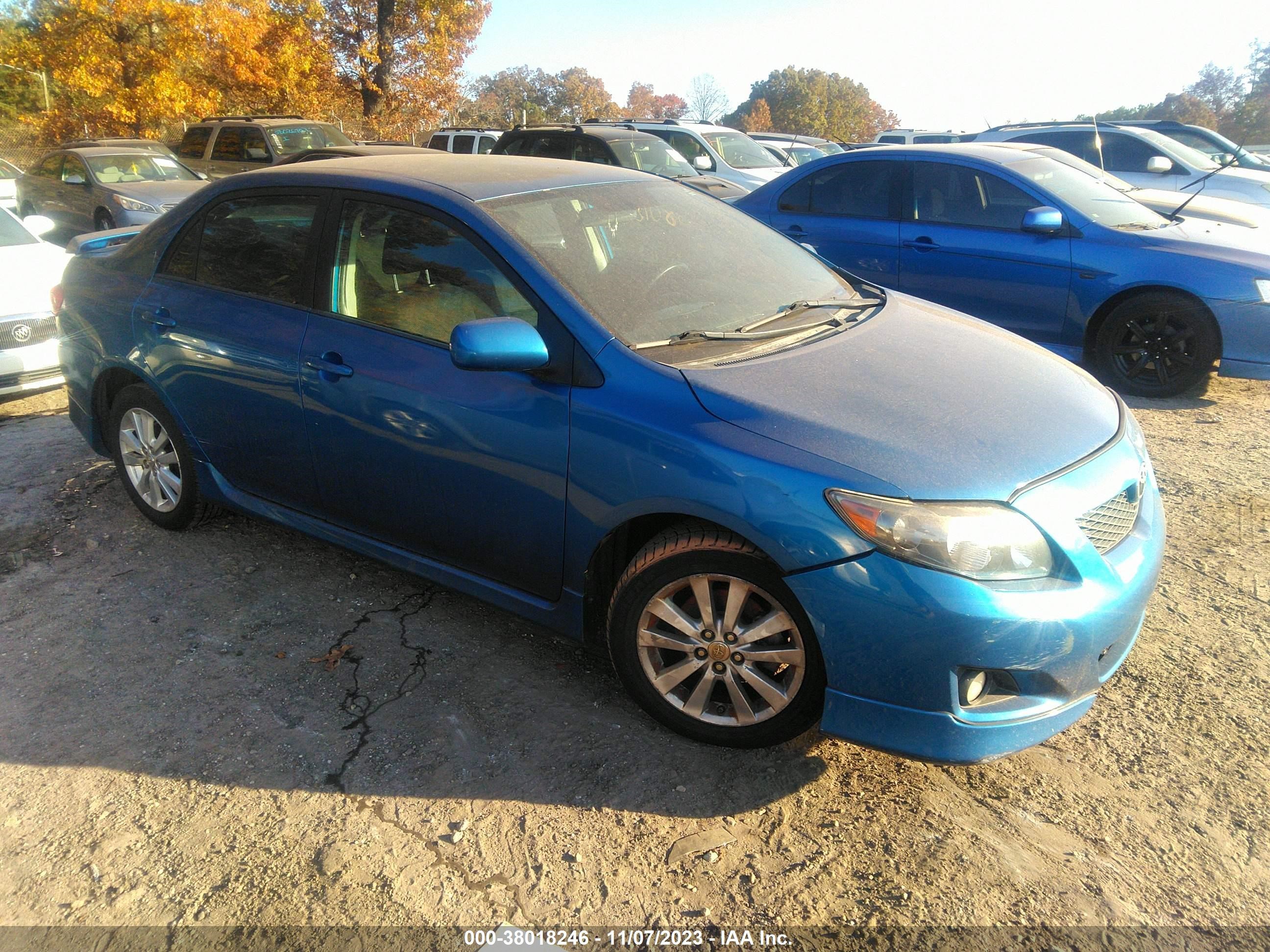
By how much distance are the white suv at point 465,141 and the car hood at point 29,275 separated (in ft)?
39.3

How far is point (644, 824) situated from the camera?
8.71 feet

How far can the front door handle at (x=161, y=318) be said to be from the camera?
13.1ft

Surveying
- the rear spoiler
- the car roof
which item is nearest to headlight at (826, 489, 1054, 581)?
the car roof

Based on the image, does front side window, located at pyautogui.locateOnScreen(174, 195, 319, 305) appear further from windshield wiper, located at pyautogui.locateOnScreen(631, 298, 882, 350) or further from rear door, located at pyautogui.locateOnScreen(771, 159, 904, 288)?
rear door, located at pyautogui.locateOnScreen(771, 159, 904, 288)

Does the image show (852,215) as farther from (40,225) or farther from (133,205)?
(133,205)

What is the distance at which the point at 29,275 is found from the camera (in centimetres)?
673

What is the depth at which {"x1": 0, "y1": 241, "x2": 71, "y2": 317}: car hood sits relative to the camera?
6.44m

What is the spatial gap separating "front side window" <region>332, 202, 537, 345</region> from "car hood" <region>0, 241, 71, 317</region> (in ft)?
12.6

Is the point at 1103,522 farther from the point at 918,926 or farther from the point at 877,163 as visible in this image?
the point at 877,163

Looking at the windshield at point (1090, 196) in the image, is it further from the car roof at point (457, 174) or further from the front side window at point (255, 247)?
the front side window at point (255, 247)

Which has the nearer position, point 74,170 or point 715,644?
point 715,644

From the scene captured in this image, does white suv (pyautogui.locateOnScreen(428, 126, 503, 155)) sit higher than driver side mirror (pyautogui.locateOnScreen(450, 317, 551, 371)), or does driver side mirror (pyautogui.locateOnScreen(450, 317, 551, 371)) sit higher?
white suv (pyautogui.locateOnScreen(428, 126, 503, 155))

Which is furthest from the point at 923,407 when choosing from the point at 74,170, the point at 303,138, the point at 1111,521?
the point at 303,138

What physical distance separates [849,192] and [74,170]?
1132cm
